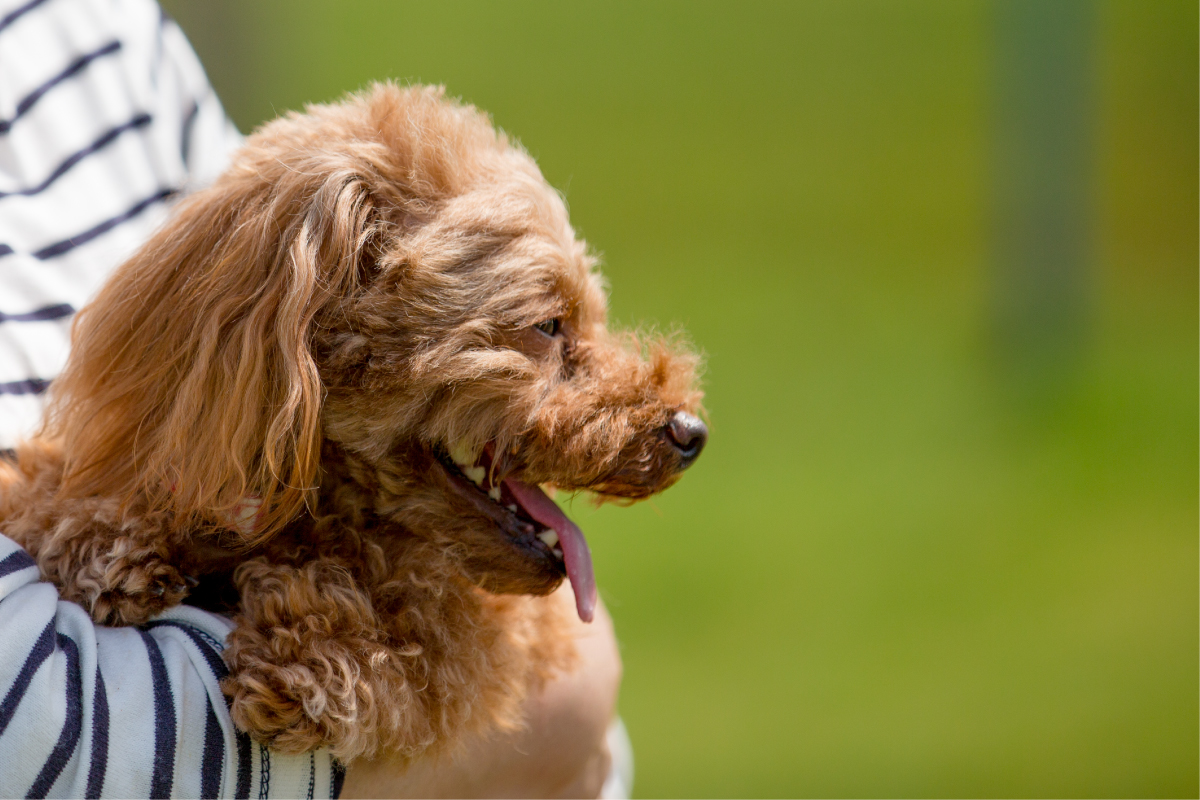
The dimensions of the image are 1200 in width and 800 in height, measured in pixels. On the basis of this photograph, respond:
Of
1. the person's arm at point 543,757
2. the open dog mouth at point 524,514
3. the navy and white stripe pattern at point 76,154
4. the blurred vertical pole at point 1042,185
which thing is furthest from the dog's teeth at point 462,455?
the blurred vertical pole at point 1042,185

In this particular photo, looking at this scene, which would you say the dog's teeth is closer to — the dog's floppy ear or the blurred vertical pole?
the dog's floppy ear

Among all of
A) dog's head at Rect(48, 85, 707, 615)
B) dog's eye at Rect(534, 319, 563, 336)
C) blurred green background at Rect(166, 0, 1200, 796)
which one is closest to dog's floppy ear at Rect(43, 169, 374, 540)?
dog's head at Rect(48, 85, 707, 615)

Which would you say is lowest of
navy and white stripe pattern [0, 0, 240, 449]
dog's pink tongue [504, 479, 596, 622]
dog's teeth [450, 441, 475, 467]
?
dog's pink tongue [504, 479, 596, 622]

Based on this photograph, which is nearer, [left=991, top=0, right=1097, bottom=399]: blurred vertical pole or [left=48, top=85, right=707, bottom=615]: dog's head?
[left=48, top=85, right=707, bottom=615]: dog's head

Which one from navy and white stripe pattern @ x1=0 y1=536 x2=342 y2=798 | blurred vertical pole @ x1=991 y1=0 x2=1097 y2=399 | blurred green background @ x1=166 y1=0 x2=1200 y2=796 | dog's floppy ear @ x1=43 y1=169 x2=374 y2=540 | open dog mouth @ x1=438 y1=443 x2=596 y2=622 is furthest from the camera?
blurred vertical pole @ x1=991 y1=0 x2=1097 y2=399

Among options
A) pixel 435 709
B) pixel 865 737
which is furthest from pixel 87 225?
pixel 865 737

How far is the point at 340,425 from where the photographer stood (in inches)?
41.8

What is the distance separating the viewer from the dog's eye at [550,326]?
1139 millimetres

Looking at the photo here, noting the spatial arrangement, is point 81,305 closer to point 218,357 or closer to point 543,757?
point 218,357

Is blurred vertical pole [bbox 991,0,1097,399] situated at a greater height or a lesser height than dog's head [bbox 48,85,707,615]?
lesser

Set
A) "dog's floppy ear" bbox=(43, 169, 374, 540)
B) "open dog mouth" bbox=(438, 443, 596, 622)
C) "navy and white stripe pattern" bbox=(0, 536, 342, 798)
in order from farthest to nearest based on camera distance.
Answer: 1. "open dog mouth" bbox=(438, 443, 596, 622)
2. "dog's floppy ear" bbox=(43, 169, 374, 540)
3. "navy and white stripe pattern" bbox=(0, 536, 342, 798)

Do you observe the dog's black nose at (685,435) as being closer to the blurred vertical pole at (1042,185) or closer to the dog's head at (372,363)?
the dog's head at (372,363)

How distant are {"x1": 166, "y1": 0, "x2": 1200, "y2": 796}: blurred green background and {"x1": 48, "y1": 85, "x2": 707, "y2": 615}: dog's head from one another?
7.31ft

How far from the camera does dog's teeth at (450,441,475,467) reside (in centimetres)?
109
